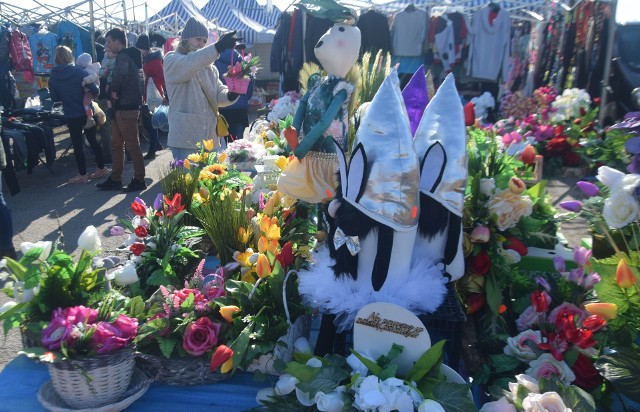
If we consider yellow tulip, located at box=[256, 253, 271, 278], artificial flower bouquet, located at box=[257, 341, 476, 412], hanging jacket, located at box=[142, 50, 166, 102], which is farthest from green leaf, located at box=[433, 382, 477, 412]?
hanging jacket, located at box=[142, 50, 166, 102]

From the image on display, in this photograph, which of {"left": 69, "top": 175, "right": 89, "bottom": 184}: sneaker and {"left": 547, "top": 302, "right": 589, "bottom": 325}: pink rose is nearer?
{"left": 547, "top": 302, "right": 589, "bottom": 325}: pink rose

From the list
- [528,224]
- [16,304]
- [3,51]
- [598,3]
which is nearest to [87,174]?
[3,51]

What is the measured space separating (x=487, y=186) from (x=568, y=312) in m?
0.53

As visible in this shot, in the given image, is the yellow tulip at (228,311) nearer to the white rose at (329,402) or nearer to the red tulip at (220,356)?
the red tulip at (220,356)

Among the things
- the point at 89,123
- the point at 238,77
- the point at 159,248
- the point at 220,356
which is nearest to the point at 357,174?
the point at 220,356

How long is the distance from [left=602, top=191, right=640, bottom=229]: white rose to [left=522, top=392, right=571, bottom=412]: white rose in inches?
22.1

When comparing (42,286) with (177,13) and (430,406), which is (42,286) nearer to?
(430,406)

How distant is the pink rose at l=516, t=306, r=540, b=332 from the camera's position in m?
1.63

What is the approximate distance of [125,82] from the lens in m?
5.07

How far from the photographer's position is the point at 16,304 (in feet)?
5.04

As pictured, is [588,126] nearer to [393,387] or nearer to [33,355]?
[393,387]

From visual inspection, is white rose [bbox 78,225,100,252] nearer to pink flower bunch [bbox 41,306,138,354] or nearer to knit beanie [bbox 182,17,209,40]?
pink flower bunch [bbox 41,306,138,354]

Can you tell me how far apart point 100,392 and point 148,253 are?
2.53 ft

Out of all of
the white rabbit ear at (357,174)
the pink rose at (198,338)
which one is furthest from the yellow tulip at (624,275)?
the pink rose at (198,338)
